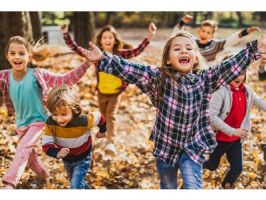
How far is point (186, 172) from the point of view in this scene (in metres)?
3.74

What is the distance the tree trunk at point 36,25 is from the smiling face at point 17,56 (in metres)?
0.56

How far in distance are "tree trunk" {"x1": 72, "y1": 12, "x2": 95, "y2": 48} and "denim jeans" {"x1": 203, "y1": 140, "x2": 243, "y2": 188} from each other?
1.82 m

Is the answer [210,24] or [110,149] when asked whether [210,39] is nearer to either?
[210,24]

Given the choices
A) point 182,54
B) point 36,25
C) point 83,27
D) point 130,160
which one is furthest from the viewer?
point 83,27

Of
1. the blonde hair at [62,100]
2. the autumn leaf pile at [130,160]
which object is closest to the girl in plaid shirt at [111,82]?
the autumn leaf pile at [130,160]

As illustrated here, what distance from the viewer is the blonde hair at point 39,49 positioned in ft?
13.8

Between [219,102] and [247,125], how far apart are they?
368 mm

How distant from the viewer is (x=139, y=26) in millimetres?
5578

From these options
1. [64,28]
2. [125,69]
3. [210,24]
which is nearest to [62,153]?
[125,69]

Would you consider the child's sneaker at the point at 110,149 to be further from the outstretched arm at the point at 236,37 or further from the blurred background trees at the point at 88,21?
the outstretched arm at the point at 236,37

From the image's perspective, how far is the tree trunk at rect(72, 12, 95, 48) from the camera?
17.4 feet

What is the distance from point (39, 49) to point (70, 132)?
108cm
